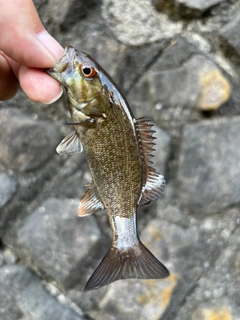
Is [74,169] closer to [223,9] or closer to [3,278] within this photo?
[3,278]

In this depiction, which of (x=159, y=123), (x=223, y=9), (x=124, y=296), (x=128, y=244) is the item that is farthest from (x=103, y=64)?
(x=124, y=296)

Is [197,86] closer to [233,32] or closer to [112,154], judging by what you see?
[233,32]

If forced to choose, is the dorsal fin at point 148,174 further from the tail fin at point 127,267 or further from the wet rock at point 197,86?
the wet rock at point 197,86

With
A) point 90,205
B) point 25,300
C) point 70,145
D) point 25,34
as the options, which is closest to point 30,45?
point 25,34

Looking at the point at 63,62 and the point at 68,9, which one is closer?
the point at 63,62

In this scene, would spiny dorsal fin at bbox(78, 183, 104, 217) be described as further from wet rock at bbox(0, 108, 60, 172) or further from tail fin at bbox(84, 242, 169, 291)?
wet rock at bbox(0, 108, 60, 172)

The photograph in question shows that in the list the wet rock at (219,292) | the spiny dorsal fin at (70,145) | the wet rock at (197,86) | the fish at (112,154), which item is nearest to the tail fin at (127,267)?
the fish at (112,154)
